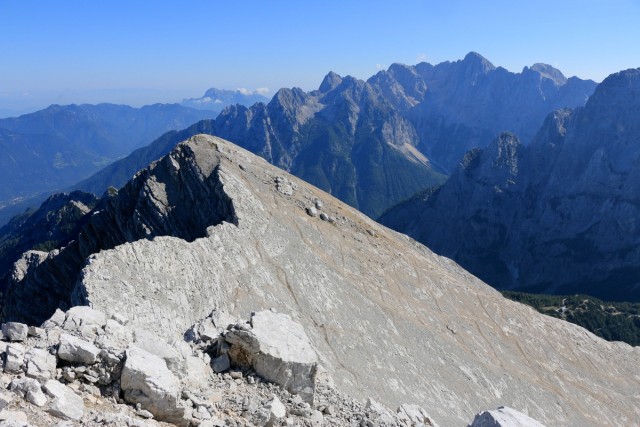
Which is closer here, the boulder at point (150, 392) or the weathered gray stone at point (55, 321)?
the boulder at point (150, 392)

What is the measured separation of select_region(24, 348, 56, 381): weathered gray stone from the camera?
18.1 metres

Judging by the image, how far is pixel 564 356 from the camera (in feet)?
289

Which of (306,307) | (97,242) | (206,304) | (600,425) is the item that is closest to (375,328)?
(306,307)

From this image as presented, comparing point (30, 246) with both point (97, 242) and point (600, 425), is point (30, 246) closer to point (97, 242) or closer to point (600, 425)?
point (97, 242)

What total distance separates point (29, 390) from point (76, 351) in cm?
269

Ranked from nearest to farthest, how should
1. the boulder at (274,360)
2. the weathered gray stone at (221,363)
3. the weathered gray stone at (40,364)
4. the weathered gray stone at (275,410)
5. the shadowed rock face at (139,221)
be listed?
the weathered gray stone at (40,364), the weathered gray stone at (275,410), the weathered gray stone at (221,363), the boulder at (274,360), the shadowed rock face at (139,221)

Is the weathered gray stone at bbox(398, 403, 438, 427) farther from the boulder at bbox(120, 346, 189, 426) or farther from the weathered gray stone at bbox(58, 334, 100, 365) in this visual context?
the weathered gray stone at bbox(58, 334, 100, 365)

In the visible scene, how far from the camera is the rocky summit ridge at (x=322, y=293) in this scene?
51.7 meters

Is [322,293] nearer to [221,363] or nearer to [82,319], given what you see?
[221,363]

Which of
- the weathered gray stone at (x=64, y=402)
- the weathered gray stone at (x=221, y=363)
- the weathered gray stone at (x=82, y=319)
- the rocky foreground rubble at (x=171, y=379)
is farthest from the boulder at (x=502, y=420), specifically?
the weathered gray stone at (x=82, y=319)

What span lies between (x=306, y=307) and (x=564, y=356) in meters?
52.0

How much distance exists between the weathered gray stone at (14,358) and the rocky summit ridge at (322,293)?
21686mm

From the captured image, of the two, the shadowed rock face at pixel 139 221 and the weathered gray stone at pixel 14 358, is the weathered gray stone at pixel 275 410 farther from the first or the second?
the shadowed rock face at pixel 139 221

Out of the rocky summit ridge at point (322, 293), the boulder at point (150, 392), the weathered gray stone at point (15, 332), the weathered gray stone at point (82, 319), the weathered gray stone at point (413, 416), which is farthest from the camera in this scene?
the rocky summit ridge at point (322, 293)
